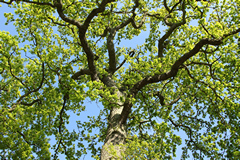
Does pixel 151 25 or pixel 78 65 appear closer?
pixel 78 65

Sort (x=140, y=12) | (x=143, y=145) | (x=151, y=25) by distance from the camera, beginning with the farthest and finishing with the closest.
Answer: (x=151, y=25), (x=140, y=12), (x=143, y=145)

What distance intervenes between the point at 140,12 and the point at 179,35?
10.4 feet

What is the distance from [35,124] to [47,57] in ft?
14.0

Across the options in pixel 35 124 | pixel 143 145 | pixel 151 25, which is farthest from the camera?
pixel 151 25

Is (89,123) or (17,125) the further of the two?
(89,123)

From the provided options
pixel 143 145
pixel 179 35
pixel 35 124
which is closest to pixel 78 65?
pixel 35 124

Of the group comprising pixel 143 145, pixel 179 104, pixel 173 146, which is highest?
pixel 179 104

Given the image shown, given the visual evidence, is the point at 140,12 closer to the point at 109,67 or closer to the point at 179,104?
the point at 109,67

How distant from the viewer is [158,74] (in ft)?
28.6

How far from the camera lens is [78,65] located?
41.7 ft

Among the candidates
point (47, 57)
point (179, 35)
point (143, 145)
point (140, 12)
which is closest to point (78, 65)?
point (47, 57)

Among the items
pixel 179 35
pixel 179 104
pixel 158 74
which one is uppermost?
pixel 179 35

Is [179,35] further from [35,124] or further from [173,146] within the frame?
[35,124]

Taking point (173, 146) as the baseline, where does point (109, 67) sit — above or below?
above
